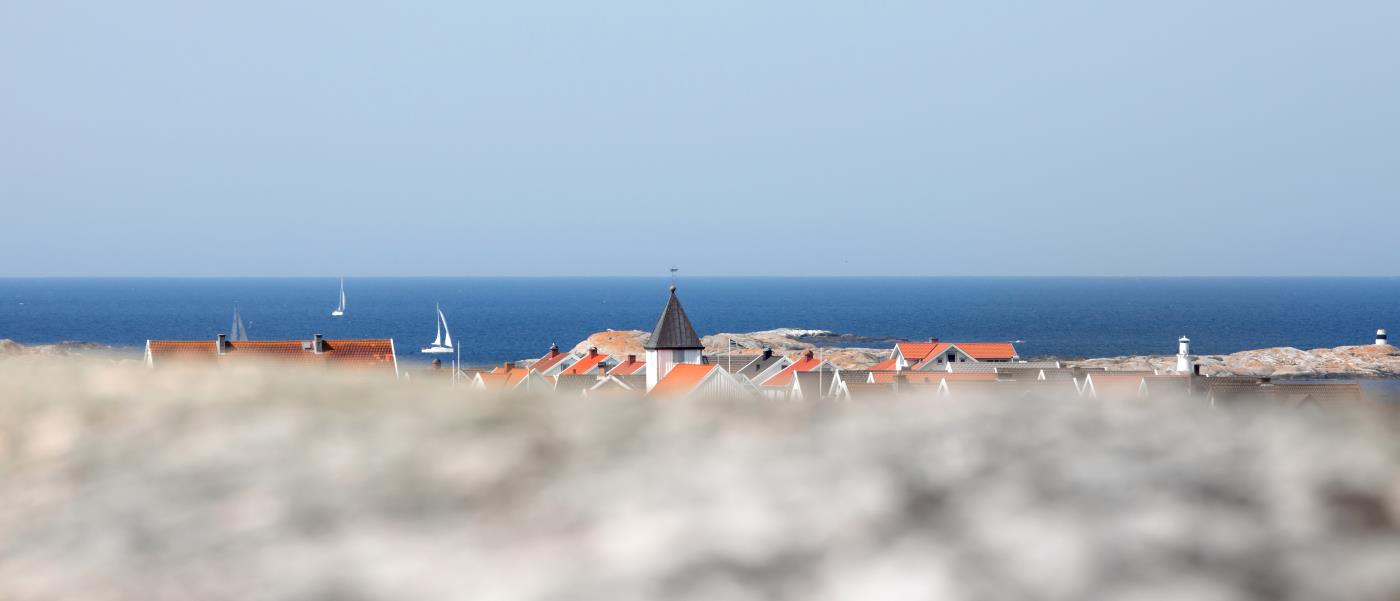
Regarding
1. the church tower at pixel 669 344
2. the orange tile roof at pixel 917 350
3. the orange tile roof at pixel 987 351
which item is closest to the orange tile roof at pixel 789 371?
the church tower at pixel 669 344

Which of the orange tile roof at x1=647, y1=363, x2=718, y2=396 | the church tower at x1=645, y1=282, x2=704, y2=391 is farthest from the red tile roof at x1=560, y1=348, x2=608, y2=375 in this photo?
the orange tile roof at x1=647, y1=363, x2=718, y2=396

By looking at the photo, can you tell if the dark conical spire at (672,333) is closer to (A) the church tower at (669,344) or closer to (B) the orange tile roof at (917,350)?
(A) the church tower at (669,344)

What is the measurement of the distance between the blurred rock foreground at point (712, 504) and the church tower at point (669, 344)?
36543 millimetres

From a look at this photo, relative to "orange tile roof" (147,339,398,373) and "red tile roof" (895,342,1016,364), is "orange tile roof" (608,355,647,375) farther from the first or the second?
"red tile roof" (895,342,1016,364)

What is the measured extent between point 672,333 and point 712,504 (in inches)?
1530

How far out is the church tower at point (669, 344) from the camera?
43188 mm

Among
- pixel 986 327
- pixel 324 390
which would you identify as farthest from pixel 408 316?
pixel 324 390

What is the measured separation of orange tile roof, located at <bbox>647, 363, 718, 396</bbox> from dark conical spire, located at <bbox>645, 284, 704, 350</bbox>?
2.65 m

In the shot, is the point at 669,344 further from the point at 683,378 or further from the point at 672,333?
the point at 683,378

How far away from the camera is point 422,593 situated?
12.7 feet

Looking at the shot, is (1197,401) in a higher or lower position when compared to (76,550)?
higher

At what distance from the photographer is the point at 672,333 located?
43281 mm

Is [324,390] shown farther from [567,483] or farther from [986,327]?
[986,327]

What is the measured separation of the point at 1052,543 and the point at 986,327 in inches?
6508
